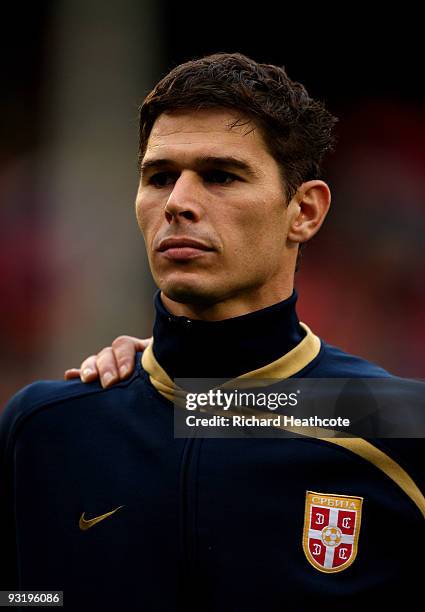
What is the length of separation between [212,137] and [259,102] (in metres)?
0.19

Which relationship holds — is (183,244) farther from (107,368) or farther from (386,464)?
(386,464)

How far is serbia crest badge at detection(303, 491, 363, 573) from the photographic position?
222cm

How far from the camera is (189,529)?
89.3 inches

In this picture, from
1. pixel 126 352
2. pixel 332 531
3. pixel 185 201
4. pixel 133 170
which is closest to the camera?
pixel 332 531

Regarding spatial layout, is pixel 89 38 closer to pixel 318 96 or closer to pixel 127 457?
pixel 318 96

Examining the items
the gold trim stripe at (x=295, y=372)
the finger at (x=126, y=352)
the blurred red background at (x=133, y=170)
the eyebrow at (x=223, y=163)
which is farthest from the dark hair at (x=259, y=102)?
the blurred red background at (x=133, y=170)

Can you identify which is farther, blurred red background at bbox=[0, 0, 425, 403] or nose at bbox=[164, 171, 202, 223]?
blurred red background at bbox=[0, 0, 425, 403]

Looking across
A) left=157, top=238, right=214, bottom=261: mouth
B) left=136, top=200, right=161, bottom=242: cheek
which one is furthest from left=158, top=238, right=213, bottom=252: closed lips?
left=136, top=200, right=161, bottom=242: cheek

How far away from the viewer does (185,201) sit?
2354 mm

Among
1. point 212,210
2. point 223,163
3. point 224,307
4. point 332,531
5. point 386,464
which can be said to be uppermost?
point 223,163

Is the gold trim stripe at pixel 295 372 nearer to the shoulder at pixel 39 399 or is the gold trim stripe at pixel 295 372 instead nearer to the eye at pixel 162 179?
the shoulder at pixel 39 399

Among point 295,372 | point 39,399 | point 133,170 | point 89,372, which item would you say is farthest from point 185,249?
point 133,170

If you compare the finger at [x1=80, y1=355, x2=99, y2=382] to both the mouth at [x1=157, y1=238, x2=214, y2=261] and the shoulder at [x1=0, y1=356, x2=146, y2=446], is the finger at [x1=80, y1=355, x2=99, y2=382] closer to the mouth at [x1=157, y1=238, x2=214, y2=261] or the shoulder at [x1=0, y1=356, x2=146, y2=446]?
the shoulder at [x1=0, y1=356, x2=146, y2=446]

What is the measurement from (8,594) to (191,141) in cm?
134
